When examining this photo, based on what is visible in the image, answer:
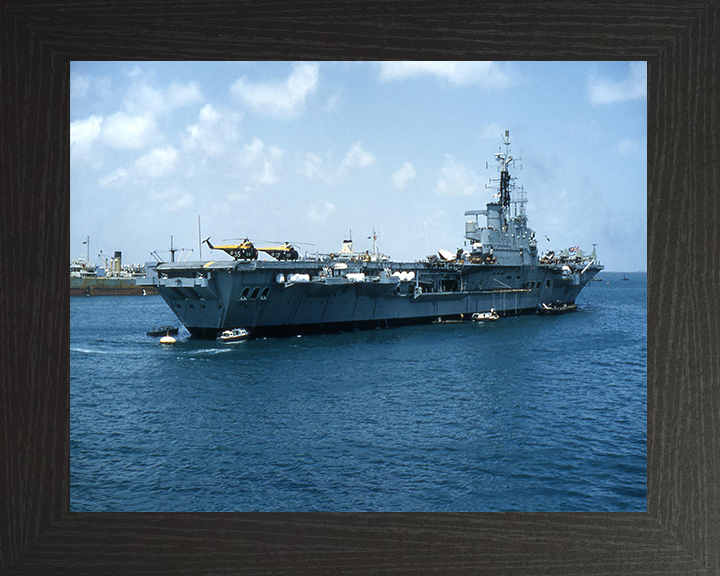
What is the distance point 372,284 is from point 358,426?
417 inches

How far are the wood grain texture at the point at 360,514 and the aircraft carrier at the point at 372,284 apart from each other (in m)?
14.9

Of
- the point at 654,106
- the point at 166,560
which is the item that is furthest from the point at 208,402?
the point at 654,106

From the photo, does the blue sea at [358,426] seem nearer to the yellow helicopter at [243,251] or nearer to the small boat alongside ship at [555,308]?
the yellow helicopter at [243,251]

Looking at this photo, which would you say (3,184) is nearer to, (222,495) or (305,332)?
(222,495)

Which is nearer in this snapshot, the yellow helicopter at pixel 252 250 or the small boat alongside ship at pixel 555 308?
the yellow helicopter at pixel 252 250

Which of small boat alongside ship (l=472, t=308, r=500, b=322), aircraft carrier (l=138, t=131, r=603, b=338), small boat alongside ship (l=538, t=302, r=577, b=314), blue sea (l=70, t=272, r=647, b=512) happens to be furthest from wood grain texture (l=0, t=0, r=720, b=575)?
small boat alongside ship (l=538, t=302, r=577, b=314)

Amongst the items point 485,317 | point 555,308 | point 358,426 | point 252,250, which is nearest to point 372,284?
point 252,250

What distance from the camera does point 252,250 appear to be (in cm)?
1784

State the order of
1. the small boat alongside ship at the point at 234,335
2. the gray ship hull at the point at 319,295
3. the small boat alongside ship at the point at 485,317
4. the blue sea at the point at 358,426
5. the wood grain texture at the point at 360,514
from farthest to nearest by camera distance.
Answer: the small boat alongside ship at the point at 485,317
the small boat alongside ship at the point at 234,335
the gray ship hull at the point at 319,295
the blue sea at the point at 358,426
the wood grain texture at the point at 360,514

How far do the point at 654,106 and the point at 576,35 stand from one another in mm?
310

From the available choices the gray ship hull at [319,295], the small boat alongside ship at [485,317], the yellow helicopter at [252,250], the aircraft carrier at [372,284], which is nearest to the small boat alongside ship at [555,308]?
the aircraft carrier at [372,284]

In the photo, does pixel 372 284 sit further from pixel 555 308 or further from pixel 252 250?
pixel 555 308

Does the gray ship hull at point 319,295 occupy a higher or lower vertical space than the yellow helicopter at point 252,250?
lower

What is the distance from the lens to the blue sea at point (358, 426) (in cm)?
652
